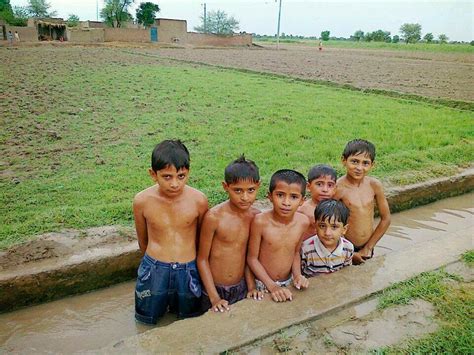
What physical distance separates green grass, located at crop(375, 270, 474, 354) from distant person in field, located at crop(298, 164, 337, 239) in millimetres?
844

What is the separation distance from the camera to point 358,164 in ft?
11.9

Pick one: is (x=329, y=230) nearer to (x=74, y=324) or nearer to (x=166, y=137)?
(x=74, y=324)

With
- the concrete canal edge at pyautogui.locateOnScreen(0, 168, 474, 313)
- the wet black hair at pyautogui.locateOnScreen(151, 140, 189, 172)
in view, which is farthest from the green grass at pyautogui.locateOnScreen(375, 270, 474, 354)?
the concrete canal edge at pyautogui.locateOnScreen(0, 168, 474, 313)

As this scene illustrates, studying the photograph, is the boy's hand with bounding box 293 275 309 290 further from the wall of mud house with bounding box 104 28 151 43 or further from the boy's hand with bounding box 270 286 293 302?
the wall of mud house with bounding box 104 28 151 43

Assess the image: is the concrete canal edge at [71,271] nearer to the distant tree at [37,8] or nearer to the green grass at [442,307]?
the green grass at [442,307]

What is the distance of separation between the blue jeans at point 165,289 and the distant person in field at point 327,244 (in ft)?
2.91

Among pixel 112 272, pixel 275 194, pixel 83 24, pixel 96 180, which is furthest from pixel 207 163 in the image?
pixel 83 24

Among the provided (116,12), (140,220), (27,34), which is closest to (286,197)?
(140,220)

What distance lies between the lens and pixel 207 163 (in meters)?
5.90

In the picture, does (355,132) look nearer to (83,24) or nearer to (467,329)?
(467,329)

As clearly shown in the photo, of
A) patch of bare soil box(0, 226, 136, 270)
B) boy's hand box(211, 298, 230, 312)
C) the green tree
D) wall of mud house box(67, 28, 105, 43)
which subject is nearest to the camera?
boy's hand box(211, 298, 230, 312)

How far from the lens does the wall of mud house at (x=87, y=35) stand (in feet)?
133

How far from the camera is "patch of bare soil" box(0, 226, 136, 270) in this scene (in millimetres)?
3420

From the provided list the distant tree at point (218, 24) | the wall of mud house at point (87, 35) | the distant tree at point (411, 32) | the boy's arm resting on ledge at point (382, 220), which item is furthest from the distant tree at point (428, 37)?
the boy's arm resting on ledge at point (382, 220)
